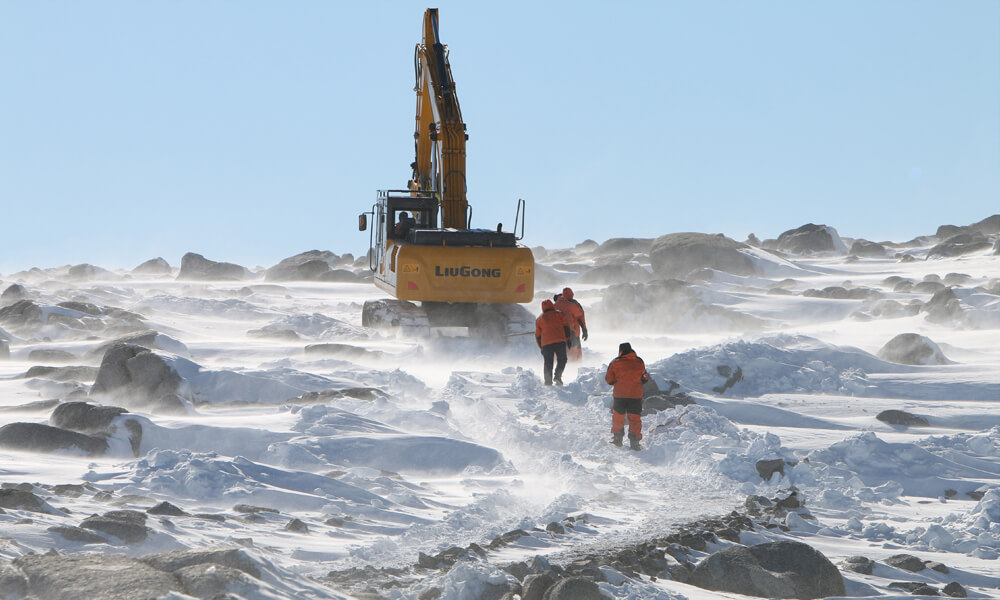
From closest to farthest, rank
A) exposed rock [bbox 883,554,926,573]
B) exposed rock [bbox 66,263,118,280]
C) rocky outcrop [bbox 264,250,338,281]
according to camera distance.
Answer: exposed rock [bbox 883,554,926,573] < rocky outcrop [bbox 264,250,338,281] < exposed rock [bbox 66,263,118,280]

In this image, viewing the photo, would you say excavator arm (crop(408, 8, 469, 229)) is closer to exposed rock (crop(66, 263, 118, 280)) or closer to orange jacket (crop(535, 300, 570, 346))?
orange jacket (crop(535, 300, 570, 346))

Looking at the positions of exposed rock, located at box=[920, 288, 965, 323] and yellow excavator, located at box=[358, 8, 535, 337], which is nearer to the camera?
yellow excavator, located at box=[358, 8, 535, 337]

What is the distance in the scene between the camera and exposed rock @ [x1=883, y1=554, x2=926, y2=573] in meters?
6.62

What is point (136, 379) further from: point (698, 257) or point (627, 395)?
point (698, 257)

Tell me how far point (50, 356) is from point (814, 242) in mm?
42940

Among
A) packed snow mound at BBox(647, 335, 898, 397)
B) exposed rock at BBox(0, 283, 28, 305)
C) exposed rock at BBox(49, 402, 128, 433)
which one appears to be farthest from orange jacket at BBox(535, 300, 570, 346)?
exposed rock at BBox(0, 283, 28, 305)

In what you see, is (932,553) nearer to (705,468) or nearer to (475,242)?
(705,468)

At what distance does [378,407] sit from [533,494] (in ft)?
10.8

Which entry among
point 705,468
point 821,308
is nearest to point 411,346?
point 705,468

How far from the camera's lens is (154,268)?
1973 inches

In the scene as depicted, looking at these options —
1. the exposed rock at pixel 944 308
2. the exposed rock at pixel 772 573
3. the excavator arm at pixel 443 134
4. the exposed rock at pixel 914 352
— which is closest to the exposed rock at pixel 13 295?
the excavator arm at pixel 443 134

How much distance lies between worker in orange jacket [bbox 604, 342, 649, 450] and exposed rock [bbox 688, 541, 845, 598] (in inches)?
162

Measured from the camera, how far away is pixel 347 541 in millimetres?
6727

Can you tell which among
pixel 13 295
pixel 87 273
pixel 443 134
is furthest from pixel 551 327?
pixel 87 273
